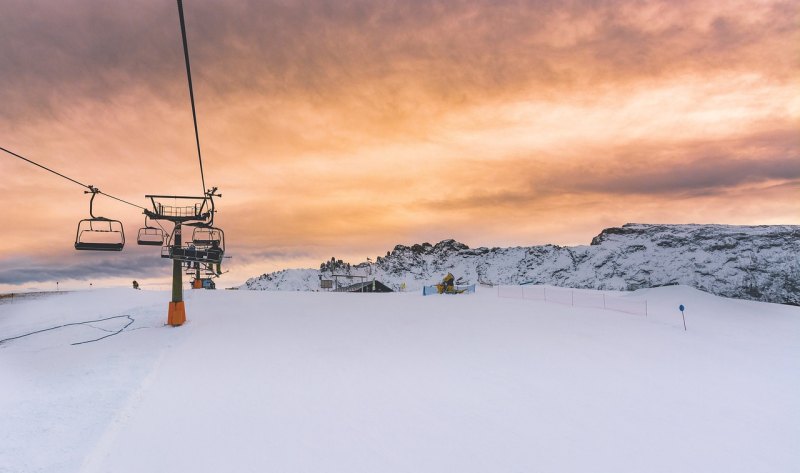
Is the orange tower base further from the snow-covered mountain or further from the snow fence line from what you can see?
the snow-covered mountain

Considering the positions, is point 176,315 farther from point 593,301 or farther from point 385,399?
point 593,301

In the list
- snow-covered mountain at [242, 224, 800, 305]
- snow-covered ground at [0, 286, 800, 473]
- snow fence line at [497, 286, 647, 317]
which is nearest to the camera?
snow-covered ground at [0, 286, 800, 473]

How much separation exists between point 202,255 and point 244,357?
6036 millimetres

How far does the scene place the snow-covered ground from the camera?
9.78 m

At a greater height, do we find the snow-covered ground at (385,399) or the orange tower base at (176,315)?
the orange tower base at (176,315)

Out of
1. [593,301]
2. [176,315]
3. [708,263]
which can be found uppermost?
[708,263]

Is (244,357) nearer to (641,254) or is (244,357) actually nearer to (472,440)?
(472,440)

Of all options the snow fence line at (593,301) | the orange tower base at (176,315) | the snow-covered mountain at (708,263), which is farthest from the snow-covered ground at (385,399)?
the snow-covered mountain at (708,263)

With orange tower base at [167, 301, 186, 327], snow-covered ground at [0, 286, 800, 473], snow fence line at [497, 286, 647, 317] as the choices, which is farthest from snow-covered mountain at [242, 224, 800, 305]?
snow-covered ground at [0, 286, 800, 473]

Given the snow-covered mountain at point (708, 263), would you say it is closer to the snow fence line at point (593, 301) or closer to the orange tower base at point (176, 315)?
the snow fence line at point (593, 301)

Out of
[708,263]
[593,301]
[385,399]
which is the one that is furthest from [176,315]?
[708,263]

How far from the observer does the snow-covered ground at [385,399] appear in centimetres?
978

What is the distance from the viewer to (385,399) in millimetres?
12750

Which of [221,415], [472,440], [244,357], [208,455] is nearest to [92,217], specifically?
[244,357]
